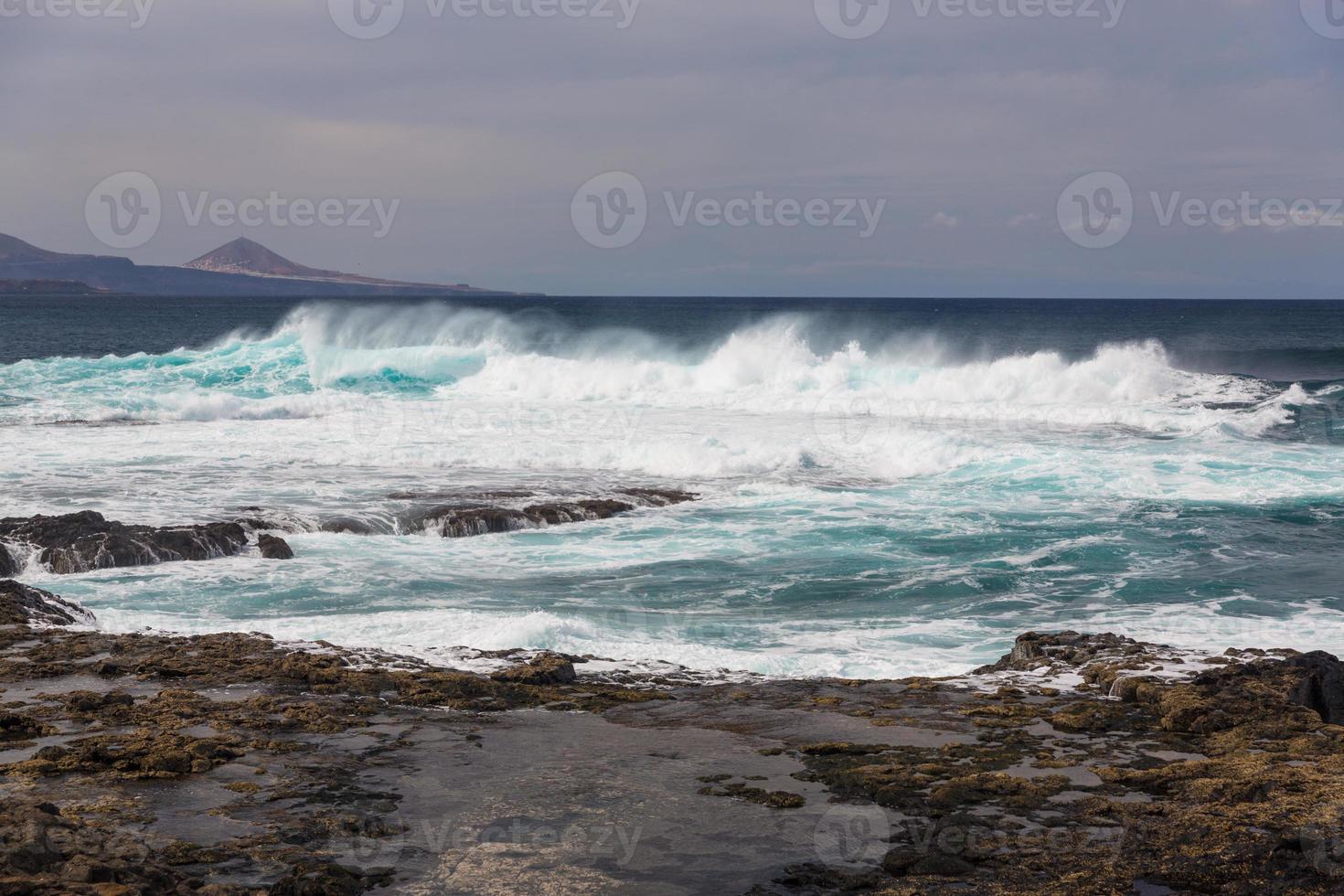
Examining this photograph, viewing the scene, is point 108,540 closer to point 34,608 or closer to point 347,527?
point 34,608

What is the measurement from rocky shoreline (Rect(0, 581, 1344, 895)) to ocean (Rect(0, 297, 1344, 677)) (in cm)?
162

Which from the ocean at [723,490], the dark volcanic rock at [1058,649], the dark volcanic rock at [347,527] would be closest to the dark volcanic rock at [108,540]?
the ocean at [723,490]

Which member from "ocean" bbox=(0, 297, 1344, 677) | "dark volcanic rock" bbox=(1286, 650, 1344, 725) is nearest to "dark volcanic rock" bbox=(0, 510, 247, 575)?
"ocean" bbox=(0, 297, 1344, 677)

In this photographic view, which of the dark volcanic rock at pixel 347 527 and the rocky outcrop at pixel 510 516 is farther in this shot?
the rocky outcrop at pixel 510 516

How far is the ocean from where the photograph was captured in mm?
13391

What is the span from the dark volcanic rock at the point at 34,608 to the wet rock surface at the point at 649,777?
112 centimetres

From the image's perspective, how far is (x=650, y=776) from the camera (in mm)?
7973

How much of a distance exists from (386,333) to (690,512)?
117 ft

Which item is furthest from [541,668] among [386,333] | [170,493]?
[386,333]

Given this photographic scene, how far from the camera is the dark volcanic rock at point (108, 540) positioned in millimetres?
15367

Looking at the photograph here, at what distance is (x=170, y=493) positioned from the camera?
66.5ft

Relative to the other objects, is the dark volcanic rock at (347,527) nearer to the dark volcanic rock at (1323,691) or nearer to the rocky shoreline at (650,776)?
the rocky shoreline at (650,776)

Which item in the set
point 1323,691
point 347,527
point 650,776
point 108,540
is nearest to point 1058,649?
point 1323,691

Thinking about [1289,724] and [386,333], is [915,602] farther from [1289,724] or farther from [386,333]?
[386,333]
